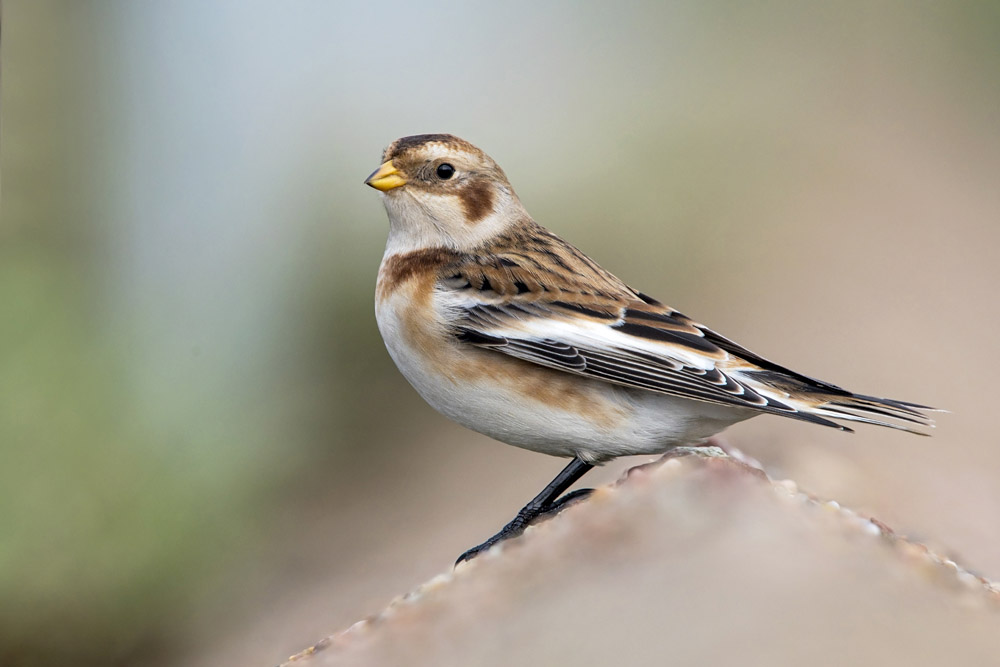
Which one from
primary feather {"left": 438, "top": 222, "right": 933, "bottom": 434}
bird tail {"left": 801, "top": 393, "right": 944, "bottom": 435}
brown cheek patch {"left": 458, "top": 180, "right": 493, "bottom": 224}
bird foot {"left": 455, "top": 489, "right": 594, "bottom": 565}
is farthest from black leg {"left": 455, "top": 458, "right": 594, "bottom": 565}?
brown cheek patch {"left": 458, "top": 180, "right": 493, "bottom": 224}

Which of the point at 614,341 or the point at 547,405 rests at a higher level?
the point at 614,341

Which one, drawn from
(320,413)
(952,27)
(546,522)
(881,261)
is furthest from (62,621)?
(952,27)

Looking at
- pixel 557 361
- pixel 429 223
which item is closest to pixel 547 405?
pixel 557 361

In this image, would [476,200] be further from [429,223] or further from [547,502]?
[547,502]

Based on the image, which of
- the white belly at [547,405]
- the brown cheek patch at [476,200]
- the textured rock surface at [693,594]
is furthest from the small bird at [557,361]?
the textured rock surface at [693,594]

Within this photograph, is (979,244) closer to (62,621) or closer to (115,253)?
(115,253)

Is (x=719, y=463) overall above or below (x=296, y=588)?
above
